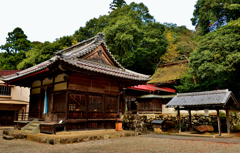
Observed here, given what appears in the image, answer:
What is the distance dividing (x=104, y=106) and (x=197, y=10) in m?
20.8

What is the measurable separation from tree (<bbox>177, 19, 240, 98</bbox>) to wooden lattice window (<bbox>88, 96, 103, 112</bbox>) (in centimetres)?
1066

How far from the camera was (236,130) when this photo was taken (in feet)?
48.1

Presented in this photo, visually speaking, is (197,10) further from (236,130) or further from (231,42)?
(236,130)

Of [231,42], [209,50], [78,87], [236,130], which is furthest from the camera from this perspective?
[209,50]

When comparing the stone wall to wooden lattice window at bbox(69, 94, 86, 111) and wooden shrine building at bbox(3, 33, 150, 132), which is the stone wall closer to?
wooden shrine building at bbox(3, 33, 150, 132)

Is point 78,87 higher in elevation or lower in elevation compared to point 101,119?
higher

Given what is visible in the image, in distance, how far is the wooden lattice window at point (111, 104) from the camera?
45.7 ft

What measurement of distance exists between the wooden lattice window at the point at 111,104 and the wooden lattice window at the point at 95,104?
0.59 metres

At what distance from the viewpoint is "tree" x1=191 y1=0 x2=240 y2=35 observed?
20.5 metres

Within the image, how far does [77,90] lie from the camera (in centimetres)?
1203

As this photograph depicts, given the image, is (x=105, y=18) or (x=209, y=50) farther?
(x=105, y=18)

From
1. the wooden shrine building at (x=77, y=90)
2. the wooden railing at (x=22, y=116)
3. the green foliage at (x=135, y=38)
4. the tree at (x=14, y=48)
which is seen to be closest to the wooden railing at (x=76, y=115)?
the wooden shrine building at (x=77, y=90)

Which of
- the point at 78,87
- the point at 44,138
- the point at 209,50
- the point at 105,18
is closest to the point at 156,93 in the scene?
the point at 209,50

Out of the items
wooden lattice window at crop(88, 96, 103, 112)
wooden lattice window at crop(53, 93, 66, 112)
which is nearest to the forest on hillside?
wooden lattice window at crop(88, 96, 103, 112)
